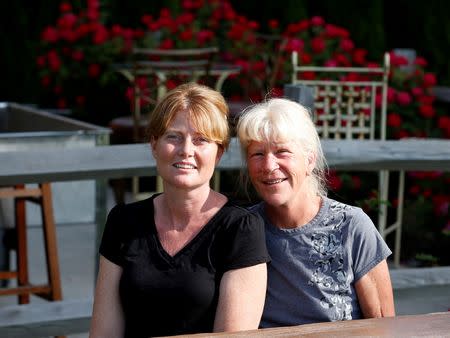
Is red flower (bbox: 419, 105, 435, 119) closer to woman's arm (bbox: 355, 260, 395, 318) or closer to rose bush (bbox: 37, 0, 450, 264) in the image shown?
rose bush (bbox: 37, 0, 450, 264)

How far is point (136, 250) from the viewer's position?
2.58 m

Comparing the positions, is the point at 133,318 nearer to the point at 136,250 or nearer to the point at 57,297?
the point at 136,250

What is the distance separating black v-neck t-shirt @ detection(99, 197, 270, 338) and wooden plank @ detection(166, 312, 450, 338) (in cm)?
39

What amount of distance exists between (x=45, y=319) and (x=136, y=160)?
1.71 ft

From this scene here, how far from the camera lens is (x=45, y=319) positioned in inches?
126

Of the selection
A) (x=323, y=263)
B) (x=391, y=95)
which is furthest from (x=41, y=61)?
(x=323, y=263)

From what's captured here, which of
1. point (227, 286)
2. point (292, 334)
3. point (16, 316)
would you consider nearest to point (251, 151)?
point (227, 286)

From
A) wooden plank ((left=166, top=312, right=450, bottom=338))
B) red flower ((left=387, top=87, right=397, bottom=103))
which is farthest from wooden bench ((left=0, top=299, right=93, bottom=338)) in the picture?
red flower ((left=387, top=87, right=397, bottom=103))

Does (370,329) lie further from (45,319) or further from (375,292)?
(45,319)

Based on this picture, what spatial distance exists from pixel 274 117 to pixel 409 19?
5991mm

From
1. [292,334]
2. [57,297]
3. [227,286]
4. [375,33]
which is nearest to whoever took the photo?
[292,334]

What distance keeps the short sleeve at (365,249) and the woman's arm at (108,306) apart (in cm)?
55

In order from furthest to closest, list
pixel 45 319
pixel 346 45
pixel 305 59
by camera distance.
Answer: pixel 346 45, pixel 305 59, pixel 45 319

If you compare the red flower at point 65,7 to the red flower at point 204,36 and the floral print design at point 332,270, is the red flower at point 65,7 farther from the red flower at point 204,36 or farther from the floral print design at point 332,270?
the floral print design at point 332,270
